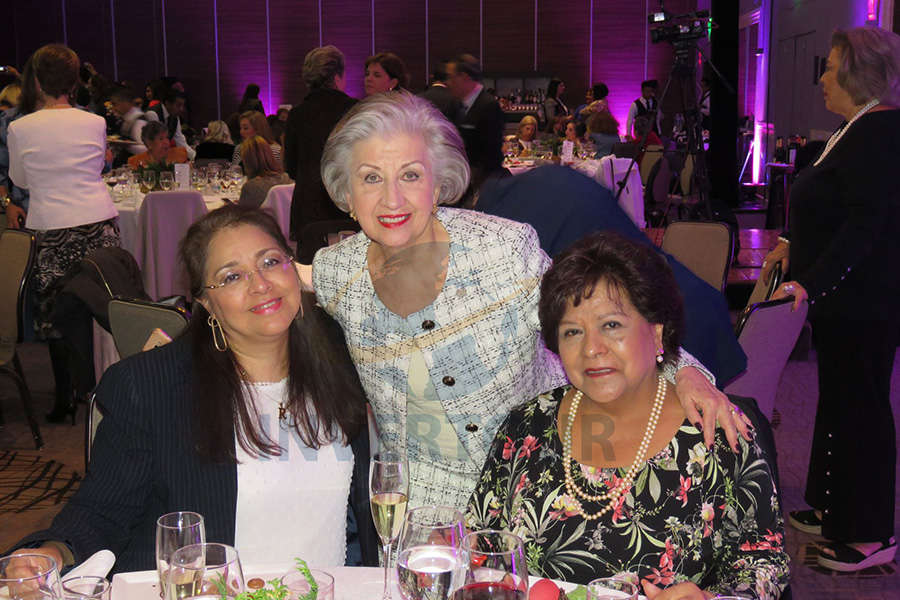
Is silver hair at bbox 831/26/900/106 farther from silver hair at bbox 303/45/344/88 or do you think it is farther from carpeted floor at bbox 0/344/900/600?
silver hair at bbox 303/45/344/88

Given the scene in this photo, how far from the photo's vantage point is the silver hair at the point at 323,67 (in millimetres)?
5719

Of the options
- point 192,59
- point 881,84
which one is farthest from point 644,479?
point 192,59

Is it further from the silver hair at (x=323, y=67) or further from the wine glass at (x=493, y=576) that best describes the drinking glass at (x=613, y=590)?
the silver hair at (x=323, y=67)

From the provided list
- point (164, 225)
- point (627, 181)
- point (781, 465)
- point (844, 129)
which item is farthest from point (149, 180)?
point (844, 129)

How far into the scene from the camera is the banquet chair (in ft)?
14.0

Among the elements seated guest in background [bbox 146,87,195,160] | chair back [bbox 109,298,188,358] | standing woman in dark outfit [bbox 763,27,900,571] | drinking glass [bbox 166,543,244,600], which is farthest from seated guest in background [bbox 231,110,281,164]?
drinking glass [bbox 166,543,244,600]

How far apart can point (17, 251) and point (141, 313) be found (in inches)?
76.3

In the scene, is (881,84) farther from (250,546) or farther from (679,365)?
(250,546)

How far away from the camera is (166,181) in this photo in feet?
21.3

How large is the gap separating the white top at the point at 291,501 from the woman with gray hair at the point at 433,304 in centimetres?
19

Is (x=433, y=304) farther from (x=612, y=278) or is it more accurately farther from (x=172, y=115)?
(x=172, y=115)

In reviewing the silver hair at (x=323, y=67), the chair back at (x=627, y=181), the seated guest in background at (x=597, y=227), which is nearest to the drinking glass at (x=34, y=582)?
the seated guest in background at (x=597, y=227)

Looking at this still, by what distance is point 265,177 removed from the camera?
679 centimetres

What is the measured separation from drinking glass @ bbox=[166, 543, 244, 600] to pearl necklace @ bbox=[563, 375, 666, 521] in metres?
0.74
